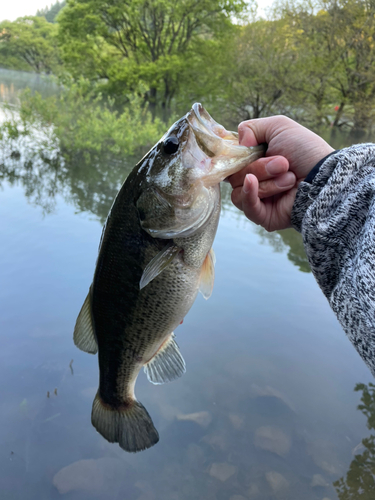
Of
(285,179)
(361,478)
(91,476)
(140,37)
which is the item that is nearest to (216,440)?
(91,476)

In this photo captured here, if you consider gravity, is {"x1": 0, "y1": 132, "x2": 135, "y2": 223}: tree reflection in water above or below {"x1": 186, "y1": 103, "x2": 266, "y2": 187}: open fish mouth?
below

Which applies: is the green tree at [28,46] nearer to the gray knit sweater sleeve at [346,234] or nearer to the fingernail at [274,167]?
the fingernail at [274,167]

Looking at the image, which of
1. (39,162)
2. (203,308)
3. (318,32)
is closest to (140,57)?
(318,32)

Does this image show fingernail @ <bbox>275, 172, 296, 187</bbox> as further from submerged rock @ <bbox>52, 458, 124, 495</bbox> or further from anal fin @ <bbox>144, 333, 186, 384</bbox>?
submerged rock @ <bbox>52, 458, 124, 495</bbox>

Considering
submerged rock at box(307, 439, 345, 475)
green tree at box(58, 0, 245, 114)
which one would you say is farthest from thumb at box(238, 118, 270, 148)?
green tree at box(58, 0, 245, 114)

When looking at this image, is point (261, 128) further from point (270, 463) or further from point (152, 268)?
point (270, 463)

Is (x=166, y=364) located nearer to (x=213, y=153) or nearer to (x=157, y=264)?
(x=157, y=264)

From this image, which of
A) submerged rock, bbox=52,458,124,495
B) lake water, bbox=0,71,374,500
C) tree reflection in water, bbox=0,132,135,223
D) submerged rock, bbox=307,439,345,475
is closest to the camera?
submerged rock, bbox=52,458,124,495

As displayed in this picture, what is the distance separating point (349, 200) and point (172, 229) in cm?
81

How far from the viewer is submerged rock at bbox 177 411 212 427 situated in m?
3.29

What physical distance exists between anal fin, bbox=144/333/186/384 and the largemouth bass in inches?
3.4

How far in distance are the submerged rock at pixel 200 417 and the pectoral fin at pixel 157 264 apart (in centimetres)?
224

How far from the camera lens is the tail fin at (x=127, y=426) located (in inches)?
70.2

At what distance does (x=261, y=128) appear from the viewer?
79.4 inches
